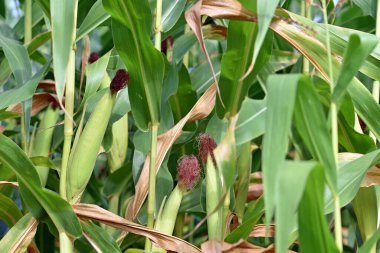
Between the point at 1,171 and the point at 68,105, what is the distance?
0.84ft

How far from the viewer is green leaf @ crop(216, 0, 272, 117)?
0.86m

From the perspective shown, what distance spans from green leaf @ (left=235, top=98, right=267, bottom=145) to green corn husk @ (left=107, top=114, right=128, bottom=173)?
367mm

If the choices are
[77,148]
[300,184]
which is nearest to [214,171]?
[77,148]

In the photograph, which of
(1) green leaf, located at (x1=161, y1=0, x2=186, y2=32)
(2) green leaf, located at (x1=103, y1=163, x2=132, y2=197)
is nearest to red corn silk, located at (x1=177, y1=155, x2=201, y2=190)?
(1) green leaf, located at (x1=161, y1=0, x2=186, y2=32)

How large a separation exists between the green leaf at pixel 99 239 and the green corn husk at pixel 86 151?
4 centimetres

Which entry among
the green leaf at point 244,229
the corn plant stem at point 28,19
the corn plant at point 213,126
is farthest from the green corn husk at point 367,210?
the corn plant stem at point 28,19

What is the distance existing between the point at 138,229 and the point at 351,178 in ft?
0.84

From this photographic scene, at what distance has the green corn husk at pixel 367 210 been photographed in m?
0.98

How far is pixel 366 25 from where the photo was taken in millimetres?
1295

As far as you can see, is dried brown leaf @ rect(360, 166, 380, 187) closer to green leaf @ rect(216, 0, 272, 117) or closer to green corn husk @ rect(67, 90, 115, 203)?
green leaf @ rect(216, 0, 272, 117)

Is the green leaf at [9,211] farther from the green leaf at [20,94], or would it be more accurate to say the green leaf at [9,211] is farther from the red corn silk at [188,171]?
the red corn silk at [188,171]

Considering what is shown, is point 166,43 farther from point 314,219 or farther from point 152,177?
point 314,219

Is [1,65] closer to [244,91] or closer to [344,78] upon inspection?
[244,91]

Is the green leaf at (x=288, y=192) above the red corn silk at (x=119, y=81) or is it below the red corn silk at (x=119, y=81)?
above
